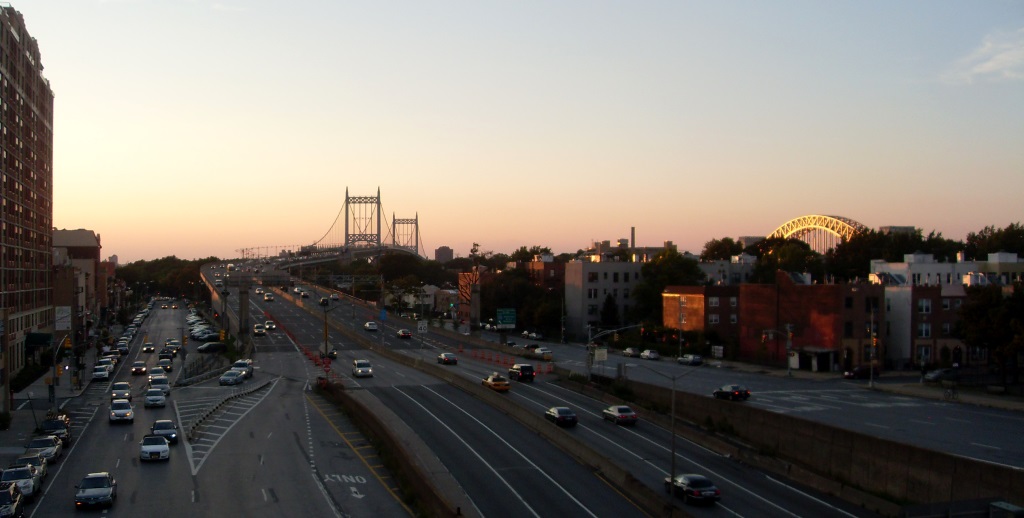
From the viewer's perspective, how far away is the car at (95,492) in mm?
26297

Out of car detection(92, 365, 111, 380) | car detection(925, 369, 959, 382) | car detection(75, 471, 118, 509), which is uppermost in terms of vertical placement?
car detection(75, 471, 118, 509)

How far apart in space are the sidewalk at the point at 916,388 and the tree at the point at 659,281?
26.9 meters

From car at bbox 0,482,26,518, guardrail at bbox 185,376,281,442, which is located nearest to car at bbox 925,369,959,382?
guardrail at bbox 185,376,281,442

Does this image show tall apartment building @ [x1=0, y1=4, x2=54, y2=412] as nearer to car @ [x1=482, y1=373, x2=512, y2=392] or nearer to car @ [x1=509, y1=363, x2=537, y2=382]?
car @ [x1=482, y1=373, x2=512, y2=392]

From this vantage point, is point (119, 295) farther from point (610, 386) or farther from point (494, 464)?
point (494, 464)

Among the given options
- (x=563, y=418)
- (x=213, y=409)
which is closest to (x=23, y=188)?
(x=213, y=409)

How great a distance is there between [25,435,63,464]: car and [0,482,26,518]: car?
7301 millimetres

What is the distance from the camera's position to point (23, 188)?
78.2 metres

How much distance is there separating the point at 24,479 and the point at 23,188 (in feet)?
196

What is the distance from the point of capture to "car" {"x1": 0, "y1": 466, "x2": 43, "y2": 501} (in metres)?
27.0

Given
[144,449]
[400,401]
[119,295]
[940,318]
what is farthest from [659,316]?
[119,295]

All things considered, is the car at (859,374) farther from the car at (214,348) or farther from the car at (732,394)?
the car at (214,348)

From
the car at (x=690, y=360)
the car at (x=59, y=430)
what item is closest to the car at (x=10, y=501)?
the car at (x=59, y=430)

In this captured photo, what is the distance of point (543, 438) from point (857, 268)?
331 feet
